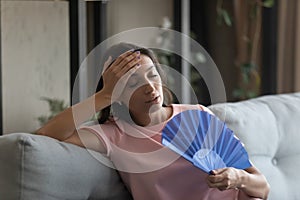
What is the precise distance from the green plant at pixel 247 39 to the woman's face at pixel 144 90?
2.48 meters

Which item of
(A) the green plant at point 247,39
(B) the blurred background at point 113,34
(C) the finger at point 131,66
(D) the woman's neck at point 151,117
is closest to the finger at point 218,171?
(D) the woman's neck at point 151,117

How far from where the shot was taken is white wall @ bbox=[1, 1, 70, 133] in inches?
107

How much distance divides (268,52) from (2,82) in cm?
196

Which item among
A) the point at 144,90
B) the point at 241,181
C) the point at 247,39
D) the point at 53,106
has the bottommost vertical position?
the point at 53,106

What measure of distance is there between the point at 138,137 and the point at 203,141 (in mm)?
171

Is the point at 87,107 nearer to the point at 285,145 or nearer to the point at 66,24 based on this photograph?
the point at 285,145

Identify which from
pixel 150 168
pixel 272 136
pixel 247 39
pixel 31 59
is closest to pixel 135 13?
pixel 247 39

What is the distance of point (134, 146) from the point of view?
150 cm

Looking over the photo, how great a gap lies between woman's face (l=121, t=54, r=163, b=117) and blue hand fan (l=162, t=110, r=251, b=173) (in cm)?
7

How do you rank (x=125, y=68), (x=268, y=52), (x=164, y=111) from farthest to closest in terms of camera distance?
(x=268, y=52)
(x=164, y=111)
(x=125, y=68)

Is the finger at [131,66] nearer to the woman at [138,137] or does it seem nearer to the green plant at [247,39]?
the woman at [138,137]

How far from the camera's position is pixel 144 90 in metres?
1.48

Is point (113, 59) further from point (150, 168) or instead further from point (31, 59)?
point (31, 59)

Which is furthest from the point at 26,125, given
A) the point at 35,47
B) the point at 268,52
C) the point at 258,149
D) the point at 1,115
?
the point at 268,52
